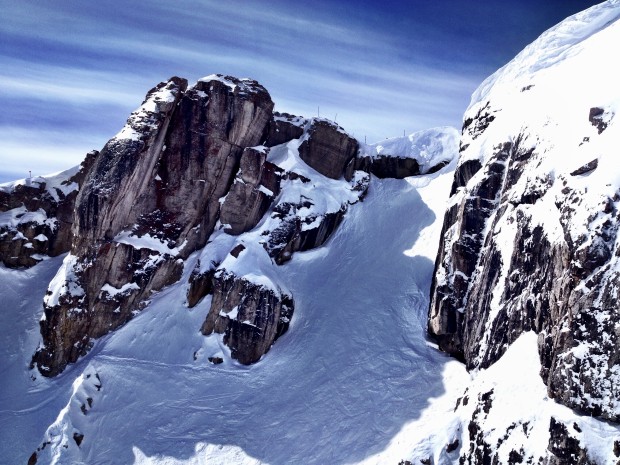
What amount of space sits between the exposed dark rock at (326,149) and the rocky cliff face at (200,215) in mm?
141

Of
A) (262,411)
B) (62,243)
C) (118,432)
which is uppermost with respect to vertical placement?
(62,243)

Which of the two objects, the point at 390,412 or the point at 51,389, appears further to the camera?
the point at 51,389

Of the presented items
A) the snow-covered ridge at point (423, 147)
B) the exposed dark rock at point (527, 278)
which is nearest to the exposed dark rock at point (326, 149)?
the snow-covered ridge at point (423, 147)

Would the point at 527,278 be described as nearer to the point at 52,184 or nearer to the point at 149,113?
the point at 149,113

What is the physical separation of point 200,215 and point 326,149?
45.9ft

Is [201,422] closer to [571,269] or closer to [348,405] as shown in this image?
[348,405]

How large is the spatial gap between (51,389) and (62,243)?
730 inches

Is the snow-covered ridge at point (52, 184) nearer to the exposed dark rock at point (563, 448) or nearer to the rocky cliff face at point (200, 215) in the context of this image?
the rocky cliff face at point (200, 215)

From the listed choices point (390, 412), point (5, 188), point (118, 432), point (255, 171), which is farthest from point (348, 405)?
point (5, 188)

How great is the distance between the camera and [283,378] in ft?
133

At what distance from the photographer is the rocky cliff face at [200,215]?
45.6 meters

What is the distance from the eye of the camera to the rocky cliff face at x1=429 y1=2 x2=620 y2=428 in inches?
1008

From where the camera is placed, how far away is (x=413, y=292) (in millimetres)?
43500

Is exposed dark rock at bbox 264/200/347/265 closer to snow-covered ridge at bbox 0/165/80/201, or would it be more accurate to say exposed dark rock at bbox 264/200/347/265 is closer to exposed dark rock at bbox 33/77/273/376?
exposed dark rock at bbox 33/77/273/376
